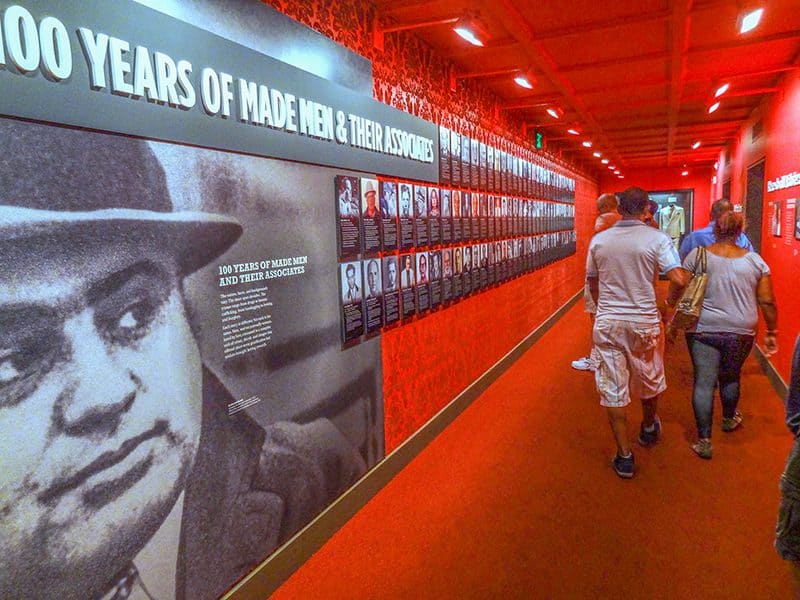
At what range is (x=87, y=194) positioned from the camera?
154 cm

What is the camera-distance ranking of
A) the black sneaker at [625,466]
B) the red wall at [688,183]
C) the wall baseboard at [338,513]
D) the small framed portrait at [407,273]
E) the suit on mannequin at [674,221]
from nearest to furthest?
the wall baseboard at [338,513] < the black sneaker at [625,466] < the small framed portrait at [407,273] < the red wall at [688,183] < the suit on mannequin at [674,221]

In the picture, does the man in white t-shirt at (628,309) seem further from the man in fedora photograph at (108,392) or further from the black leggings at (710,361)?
the man in fedora photograph at (108,392)

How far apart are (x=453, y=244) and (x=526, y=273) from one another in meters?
2.60

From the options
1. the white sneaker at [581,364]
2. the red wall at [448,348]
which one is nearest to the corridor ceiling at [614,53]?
the red wall at [448,348]

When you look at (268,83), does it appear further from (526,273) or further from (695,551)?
(526,273)

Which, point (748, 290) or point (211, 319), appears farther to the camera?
point (748, 290)

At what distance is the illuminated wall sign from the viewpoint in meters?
4.34

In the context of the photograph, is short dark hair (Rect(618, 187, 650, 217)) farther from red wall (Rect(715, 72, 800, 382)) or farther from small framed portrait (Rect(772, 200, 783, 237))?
small framed portrait (Rect(772, 200, 783, 237))

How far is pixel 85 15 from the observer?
1474mm

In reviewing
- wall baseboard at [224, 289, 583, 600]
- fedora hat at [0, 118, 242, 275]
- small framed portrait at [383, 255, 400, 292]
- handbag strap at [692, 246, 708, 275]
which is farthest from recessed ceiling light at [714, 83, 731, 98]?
fedora hat at [0, 118, 242, 275]

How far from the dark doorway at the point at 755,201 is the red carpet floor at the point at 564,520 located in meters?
3.27

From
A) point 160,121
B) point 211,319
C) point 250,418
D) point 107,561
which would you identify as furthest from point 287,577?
point 160,121

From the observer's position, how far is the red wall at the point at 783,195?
14.6ft

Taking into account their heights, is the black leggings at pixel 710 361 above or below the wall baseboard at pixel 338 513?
above
